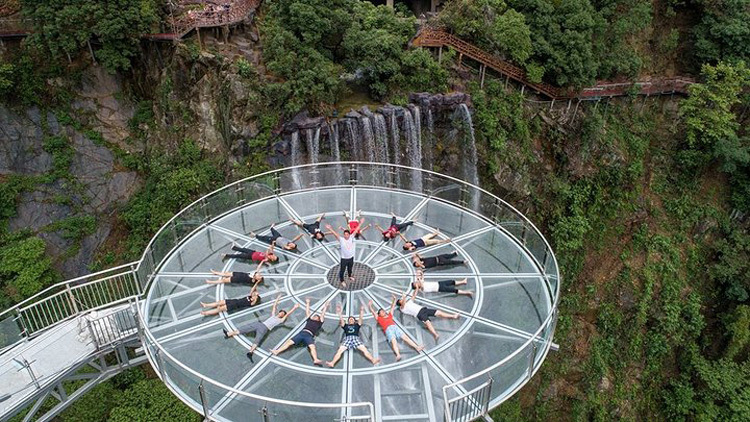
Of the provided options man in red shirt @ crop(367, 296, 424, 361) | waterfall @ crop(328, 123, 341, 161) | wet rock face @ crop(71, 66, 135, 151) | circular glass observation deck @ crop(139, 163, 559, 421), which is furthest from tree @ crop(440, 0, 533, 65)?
man in red shirt @ crop(367, 296, 424, 361)

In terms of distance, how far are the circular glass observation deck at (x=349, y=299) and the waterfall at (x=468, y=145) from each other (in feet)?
25.3

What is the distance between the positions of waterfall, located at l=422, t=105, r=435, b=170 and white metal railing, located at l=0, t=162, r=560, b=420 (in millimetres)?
6285

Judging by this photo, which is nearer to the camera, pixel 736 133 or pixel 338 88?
pixel 338 88

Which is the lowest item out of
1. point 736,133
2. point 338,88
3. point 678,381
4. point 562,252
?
point 678,381

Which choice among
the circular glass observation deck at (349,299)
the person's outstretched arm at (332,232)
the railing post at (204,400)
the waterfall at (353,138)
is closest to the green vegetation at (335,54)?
the waterfall at (353,138)

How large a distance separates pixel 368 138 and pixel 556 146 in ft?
31.5

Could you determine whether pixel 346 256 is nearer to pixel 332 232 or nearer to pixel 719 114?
pixel 332 232

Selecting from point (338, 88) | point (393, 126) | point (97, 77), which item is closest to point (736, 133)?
point (393, 126)

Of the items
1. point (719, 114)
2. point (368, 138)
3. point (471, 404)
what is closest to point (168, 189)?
point (368, 138)

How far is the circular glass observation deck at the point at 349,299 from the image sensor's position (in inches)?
349

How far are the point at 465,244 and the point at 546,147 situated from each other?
13.8 m

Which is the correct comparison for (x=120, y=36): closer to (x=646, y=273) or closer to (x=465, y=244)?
(x=465, y=244)

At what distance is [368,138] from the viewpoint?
20.4 m

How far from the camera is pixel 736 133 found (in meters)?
26.0
